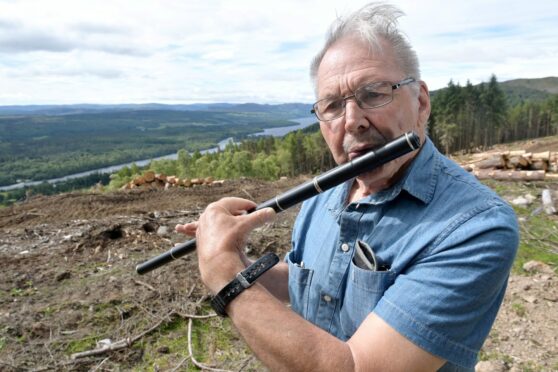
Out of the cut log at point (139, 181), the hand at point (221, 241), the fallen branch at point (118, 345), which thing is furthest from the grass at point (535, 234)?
the cut log at point (139, 181)

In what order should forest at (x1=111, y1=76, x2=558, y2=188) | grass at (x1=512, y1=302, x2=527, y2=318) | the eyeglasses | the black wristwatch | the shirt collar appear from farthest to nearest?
forest at (x1=111, y1=76, x2=558, y2=188)
grass at (x1=512, y1=302, x2=527, y2=318)
the eyeglasses
the shirt collar
the black wristwatch

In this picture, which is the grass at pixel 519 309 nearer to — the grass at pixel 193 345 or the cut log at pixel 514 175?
the grass at pixel 193 345

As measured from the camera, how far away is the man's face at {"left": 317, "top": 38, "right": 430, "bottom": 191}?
174 cm

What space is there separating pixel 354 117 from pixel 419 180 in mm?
404

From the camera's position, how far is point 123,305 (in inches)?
211

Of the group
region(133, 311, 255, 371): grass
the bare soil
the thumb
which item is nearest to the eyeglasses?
the thumb

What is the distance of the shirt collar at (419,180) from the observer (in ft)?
5.26

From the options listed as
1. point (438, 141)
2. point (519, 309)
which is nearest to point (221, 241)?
point (519, 309)

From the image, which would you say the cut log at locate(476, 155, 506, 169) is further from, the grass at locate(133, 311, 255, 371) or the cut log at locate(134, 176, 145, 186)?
the cut log at locate(134, 176, 145, 186)

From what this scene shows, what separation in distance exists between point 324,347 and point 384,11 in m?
1.51

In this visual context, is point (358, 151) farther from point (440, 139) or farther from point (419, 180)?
point (440, 139)

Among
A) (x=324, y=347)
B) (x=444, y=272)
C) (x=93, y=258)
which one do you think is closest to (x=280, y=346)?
(x=324, y=347)

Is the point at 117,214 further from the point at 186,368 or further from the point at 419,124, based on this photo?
the point at 419,124

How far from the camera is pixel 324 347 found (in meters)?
1.35
